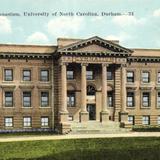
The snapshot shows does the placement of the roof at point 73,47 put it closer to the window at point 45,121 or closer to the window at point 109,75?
the window at point 109,75

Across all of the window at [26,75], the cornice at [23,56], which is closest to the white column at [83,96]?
the cornice at [23,56]

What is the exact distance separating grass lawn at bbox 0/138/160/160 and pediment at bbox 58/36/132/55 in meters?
13.1

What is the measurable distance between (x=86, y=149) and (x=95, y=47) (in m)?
18.9

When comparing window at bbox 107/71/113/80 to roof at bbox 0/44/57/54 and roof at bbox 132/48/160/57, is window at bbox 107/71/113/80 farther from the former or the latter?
roof at bbox 0/44/57/54

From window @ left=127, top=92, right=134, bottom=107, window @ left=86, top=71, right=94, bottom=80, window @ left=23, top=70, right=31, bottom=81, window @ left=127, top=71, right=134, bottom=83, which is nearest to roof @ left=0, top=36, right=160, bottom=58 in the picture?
window @ left=23, top=70, right=31, bottom=81

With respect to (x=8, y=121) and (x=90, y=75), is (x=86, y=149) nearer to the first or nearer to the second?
(x=8, y=121)

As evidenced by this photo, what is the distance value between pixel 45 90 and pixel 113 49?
863 centimetres

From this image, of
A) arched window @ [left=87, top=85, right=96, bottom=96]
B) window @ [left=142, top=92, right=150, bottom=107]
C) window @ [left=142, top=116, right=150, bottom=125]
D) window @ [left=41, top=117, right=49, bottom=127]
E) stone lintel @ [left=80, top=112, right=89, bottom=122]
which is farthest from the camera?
window @ [left=142, top=116, right=150, bottom=125]

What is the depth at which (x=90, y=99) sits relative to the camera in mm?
49625

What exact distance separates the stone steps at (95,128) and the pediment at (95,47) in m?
7.48

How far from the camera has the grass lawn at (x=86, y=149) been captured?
2576 centimetres

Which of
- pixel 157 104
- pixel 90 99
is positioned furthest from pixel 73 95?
pixel 157 104

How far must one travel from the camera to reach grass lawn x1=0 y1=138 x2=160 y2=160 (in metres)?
25.8

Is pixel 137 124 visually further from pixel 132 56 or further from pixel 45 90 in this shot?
pixel 45 90
